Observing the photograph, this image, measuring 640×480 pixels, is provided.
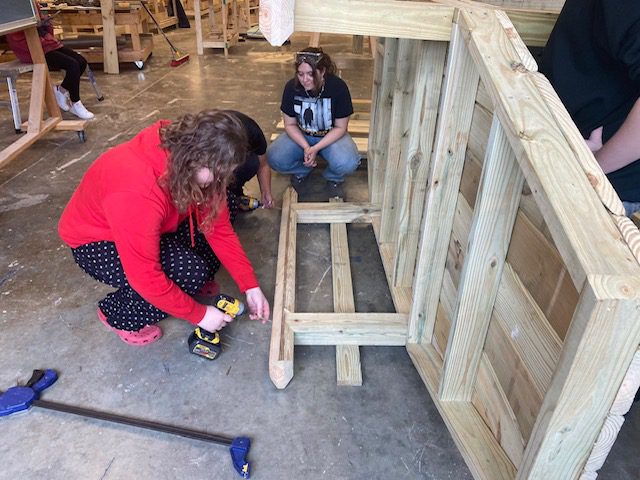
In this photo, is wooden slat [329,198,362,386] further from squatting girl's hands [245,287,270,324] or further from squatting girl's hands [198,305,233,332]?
squatting girl's hands [198,305,233,332]

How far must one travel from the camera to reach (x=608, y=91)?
119cm

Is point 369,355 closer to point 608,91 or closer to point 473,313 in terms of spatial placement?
point 473,313

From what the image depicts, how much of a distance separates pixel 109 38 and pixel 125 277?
5.13 metres

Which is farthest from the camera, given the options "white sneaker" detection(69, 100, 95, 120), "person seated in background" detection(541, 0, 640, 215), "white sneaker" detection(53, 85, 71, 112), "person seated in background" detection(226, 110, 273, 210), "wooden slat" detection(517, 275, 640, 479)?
"white sneaker" detection(53, 85, 71, 112)

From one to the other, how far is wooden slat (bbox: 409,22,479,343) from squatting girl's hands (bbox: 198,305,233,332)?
2.30 ft

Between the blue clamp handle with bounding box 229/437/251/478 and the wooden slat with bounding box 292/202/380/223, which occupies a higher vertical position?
the wooden slat with bounding box 292/202/380/223

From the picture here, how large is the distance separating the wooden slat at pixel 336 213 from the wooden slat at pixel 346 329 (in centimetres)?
93

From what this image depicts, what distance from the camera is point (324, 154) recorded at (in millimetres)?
3053

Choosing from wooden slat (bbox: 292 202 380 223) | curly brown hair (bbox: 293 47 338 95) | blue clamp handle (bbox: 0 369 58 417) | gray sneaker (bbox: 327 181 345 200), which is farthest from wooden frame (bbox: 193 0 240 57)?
blue clamp handle (bbox: 0 369 58 417)

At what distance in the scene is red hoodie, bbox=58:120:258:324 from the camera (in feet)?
4.96

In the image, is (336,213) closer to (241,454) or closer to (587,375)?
(241,454)

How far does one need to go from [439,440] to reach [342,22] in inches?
51.1

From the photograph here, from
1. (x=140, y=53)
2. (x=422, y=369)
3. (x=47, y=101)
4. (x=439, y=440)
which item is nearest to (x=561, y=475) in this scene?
(x=439, y=440)

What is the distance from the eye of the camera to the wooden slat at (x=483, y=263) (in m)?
1.17
